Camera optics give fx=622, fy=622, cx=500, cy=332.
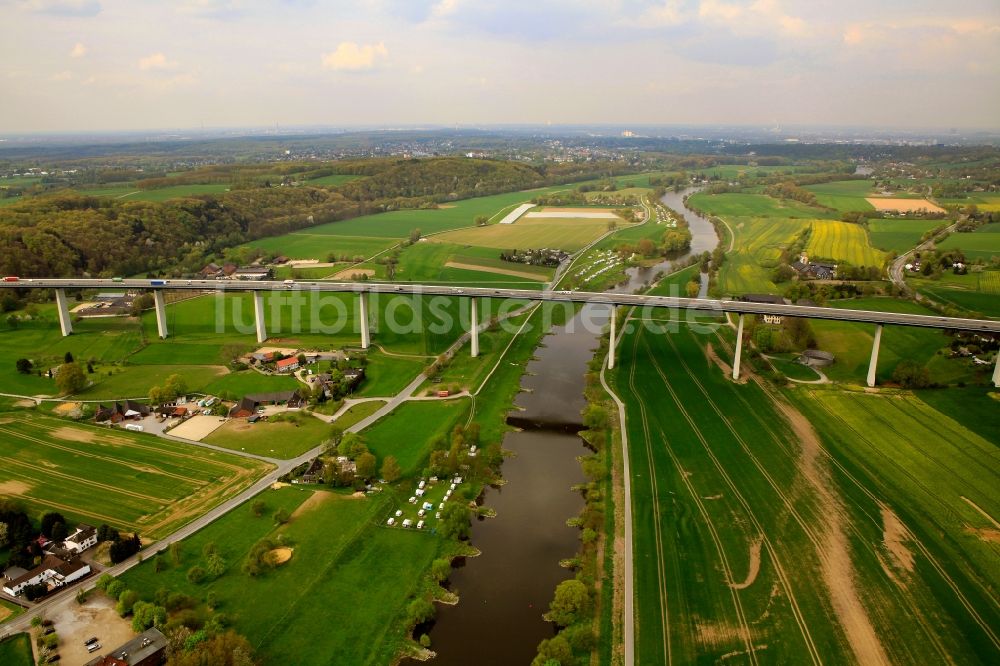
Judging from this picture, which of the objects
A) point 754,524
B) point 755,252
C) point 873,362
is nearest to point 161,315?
point 754,524

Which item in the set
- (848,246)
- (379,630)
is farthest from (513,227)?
(379,630)

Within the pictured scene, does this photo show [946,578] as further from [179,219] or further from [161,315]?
[179,219]

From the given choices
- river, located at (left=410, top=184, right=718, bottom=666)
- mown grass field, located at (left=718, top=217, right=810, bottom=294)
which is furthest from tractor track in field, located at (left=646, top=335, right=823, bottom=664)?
mown grass field, located at (left=718, top=217, right=810, bottom=294)

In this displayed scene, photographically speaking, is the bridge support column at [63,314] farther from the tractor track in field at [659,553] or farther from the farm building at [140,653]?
the tractor track in field at [659,553]

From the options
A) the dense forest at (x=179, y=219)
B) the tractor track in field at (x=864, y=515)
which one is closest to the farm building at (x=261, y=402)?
the tractor track in field at (x=864, y=515)

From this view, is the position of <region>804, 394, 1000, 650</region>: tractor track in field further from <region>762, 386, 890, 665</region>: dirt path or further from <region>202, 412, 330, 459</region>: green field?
<region>202, 412, 330, 459</region>: green field

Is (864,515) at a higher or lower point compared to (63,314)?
lower
